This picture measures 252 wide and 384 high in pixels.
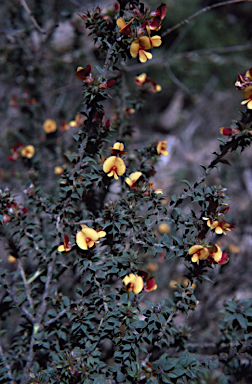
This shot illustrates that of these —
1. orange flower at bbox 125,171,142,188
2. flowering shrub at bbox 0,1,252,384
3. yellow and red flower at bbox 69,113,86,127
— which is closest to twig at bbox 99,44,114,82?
flowering shrub at bbox 0,1,252,384

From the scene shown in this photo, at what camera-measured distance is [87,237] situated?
117 cm

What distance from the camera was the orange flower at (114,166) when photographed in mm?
1191

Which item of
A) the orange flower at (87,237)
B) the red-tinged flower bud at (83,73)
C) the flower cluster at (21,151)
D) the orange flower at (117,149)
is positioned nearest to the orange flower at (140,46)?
the red-tinged flower bud at (83,73)

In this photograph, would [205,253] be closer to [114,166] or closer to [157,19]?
[114,166]

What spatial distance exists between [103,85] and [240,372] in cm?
165

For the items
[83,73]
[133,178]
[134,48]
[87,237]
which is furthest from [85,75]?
[87,237]

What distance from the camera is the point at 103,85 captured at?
3.75 ft

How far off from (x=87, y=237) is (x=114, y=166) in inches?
14.1

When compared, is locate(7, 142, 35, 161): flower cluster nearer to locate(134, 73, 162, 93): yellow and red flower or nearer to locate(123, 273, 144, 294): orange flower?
locate(134, 73, 162, 93): yellow and red flower

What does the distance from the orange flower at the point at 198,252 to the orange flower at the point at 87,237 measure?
404 mm

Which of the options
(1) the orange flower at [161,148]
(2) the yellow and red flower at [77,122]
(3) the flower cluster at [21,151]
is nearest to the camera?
(1) the orange flower at [161,148]

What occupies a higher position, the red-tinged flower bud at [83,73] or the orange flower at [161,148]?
the red-tinged flower bud at [83,73]

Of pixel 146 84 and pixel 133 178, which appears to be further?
pixel 146 84

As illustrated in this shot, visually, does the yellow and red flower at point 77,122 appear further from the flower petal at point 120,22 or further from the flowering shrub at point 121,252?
the flower petal at point 120,22
